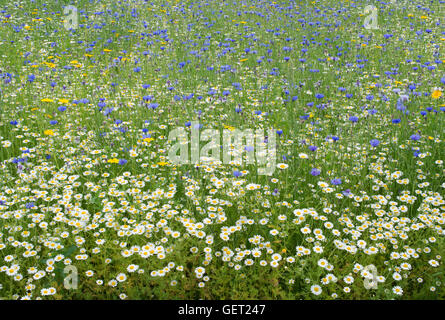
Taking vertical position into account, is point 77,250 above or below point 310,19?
below

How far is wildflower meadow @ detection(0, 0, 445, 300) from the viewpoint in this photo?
2.44m

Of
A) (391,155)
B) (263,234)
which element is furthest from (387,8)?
(263,234)

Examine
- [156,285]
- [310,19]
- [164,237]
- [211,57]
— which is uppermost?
[310,19]

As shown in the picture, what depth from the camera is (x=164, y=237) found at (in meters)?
2.68

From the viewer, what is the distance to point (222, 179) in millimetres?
3266

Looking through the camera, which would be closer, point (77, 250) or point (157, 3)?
point (77, 250)

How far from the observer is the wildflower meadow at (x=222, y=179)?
2.44m

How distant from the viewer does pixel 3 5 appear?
31.8ft

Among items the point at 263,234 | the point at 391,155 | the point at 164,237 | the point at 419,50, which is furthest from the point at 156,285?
the point at 419,50

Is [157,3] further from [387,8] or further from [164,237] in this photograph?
[164,237]

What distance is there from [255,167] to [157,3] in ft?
28.7
